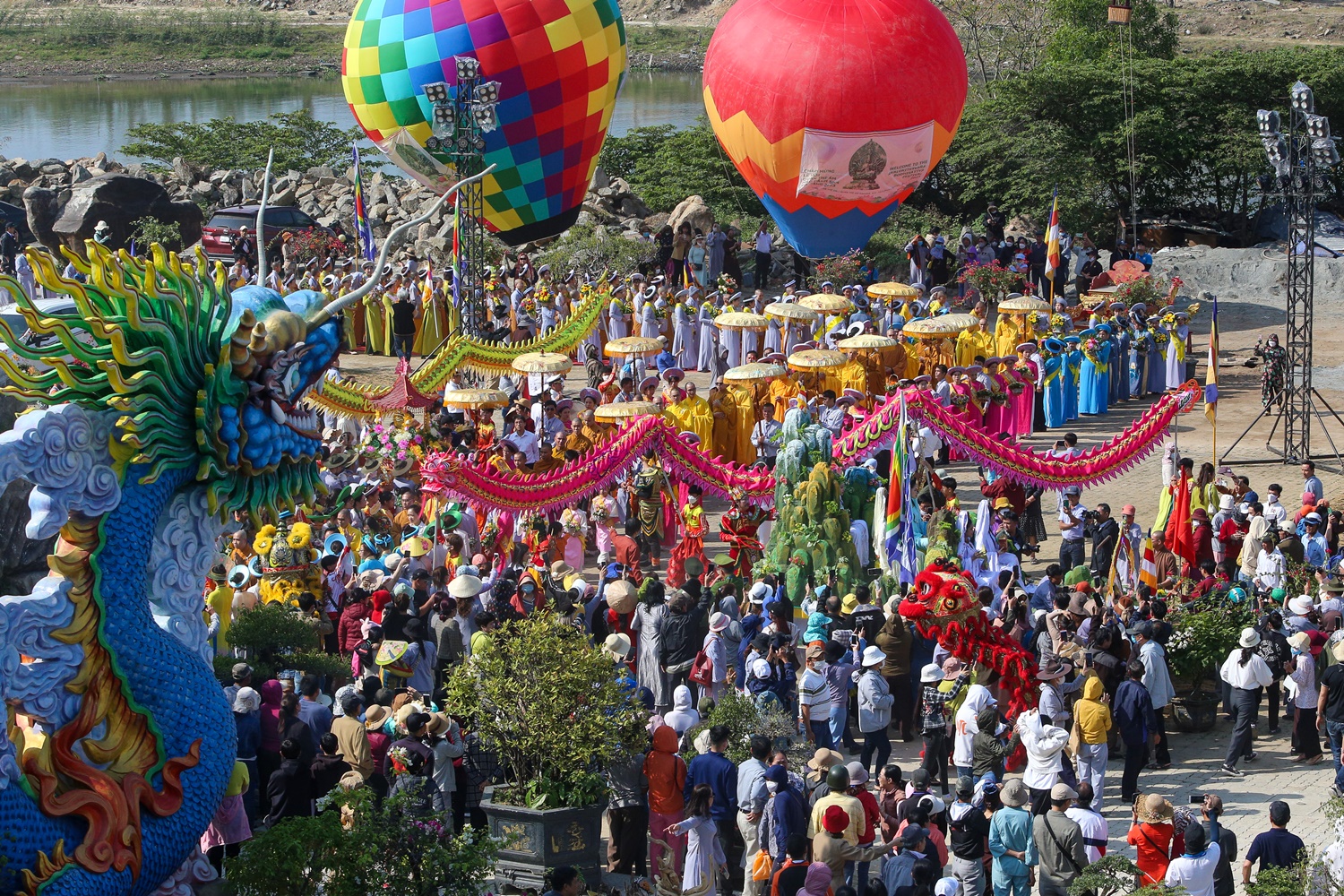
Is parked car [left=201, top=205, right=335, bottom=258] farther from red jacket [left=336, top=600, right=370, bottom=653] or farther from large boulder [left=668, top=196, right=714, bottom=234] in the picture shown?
red jacket [left=336, top=600, right=370, bottom=653]

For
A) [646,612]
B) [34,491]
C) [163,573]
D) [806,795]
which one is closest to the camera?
[34,491]

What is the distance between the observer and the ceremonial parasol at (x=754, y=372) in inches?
725

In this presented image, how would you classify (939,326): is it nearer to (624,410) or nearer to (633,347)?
(633,347)

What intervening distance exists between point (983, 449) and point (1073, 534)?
Result: 45.7 inches

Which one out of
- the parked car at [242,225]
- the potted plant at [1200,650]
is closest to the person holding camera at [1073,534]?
the potted plant at [1200,650]

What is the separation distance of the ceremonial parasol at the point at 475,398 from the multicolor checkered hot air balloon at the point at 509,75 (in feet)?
30.4

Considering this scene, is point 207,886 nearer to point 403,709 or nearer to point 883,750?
point 403,709

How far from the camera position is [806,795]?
994 cm

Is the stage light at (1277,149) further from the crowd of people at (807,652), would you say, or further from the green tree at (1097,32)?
the green tree at (1097,32)

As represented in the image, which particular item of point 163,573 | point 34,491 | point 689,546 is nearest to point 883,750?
point 689,546

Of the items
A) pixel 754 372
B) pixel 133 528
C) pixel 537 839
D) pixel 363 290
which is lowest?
pixel 537 839

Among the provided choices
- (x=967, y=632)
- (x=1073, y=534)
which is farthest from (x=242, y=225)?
(x=967, y=632)

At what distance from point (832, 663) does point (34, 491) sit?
564 centimetres

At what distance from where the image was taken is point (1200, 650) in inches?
486
